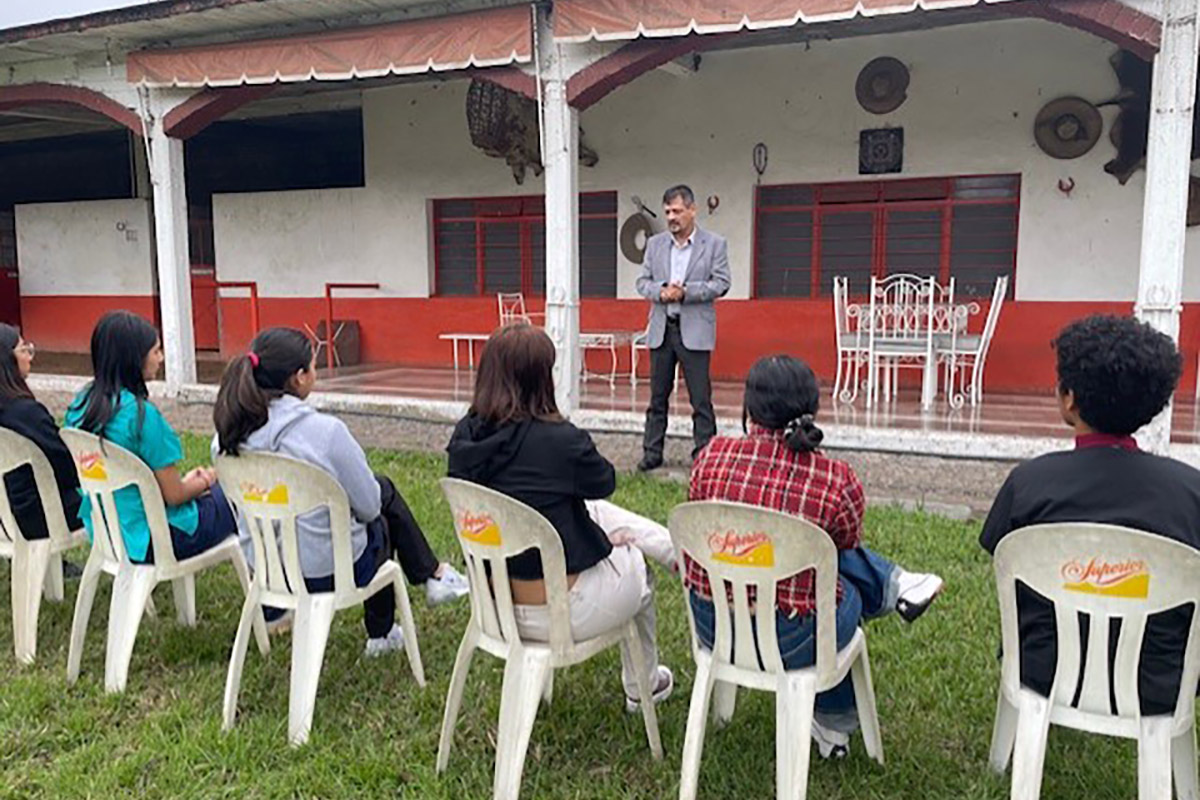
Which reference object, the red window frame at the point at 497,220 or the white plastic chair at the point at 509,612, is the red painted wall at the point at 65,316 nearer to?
the red window frame at the point at 497,220

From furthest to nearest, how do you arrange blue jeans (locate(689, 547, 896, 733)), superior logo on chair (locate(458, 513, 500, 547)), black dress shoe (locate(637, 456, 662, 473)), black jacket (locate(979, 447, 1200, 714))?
1. black dress shoe (locate(637, 456, 662, 473))
2. superior logo on chair (locate(458, 513, 500, 547))
3. blue jeans (locate(689, 547, 896, 733))
4. black jacket (locate(979, 447, 1200, 714))

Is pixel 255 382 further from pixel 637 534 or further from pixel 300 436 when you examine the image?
pixel 637 534

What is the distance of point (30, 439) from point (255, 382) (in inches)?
40.7

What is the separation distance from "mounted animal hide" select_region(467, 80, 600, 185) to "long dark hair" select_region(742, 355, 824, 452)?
6.20 meters

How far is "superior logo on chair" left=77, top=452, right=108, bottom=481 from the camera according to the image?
9.26 ft

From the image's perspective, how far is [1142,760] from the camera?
189 cm

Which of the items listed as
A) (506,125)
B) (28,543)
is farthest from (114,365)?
(506,125)

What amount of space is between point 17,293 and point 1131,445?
12848 millimetres

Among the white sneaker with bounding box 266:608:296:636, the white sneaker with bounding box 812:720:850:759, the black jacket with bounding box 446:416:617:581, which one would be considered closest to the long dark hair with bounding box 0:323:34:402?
the white sneaker with bounding box 266:608:296:636

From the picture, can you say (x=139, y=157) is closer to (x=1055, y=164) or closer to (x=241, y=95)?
(x=241, y=95)

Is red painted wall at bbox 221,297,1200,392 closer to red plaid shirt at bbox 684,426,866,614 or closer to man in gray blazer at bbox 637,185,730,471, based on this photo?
man in gray blazer at bbox 637,185,730,471

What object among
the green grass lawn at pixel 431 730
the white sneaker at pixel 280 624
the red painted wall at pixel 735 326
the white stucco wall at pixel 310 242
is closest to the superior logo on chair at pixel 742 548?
the green grass lawn at pixel 431 730

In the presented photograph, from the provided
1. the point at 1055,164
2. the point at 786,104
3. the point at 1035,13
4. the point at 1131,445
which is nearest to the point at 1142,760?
the point at 1131,445

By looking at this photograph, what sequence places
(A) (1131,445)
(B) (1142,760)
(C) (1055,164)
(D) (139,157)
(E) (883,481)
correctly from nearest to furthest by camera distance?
(B) (1142,760), (A) (1131,445), (E) (883,481), (C) (1055,164), (D) (139,157)
